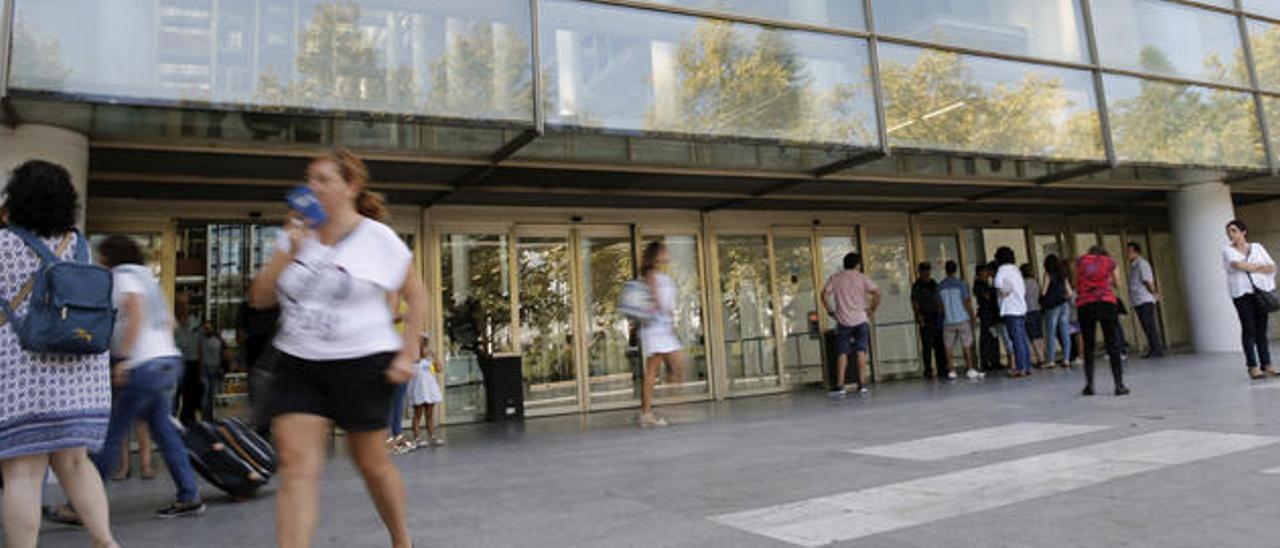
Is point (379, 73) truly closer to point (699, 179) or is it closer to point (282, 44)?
point (282, 44)

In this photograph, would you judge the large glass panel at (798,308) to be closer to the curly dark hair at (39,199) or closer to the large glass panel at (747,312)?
the large glass panel at (747,312)

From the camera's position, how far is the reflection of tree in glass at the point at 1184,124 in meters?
11.0

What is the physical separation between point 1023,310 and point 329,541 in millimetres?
10754

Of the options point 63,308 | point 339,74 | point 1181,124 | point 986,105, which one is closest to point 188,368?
point 339,74

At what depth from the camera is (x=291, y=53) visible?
662 centimetres

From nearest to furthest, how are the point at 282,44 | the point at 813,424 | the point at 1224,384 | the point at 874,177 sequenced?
the point at 282,44
the point at 813,424
the point at 1224,384
the point at 874,177

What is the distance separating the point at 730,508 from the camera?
12.5 ft

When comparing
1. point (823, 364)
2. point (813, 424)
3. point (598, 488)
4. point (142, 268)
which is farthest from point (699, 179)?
point (142, 268)

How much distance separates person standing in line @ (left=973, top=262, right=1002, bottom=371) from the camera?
42.5ft

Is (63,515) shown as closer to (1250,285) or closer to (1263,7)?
(1250,285)

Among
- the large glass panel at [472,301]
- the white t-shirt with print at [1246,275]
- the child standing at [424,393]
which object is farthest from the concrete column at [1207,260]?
the child standing at [424,393]

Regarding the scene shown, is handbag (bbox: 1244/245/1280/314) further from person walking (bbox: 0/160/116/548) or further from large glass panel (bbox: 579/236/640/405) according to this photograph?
person walking (bbox: 0/160/116/548)

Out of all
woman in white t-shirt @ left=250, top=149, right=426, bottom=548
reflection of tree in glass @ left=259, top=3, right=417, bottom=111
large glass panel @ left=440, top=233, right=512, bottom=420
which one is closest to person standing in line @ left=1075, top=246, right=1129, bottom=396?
reflection of tree in glass @ left=259, top=3, right=417, bottom=111

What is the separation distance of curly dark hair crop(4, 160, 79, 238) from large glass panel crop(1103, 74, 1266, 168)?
11765mm
